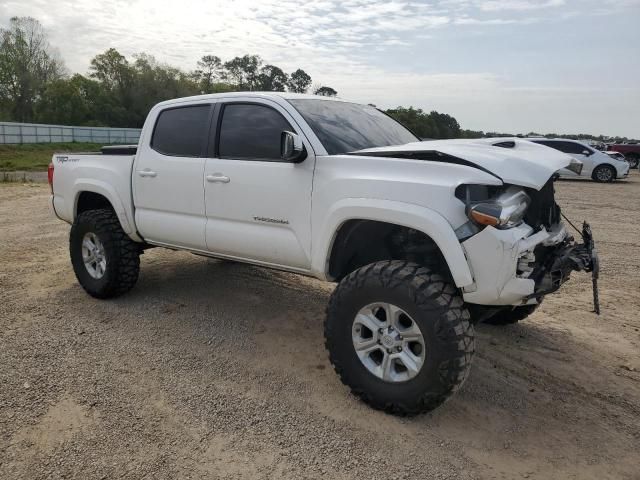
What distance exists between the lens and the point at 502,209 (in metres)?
2.90

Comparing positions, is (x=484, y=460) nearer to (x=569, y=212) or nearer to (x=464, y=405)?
(x=464, y=405)

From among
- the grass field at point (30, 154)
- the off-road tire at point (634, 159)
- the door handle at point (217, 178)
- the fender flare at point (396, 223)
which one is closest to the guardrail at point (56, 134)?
the grass field at point (30, 154)

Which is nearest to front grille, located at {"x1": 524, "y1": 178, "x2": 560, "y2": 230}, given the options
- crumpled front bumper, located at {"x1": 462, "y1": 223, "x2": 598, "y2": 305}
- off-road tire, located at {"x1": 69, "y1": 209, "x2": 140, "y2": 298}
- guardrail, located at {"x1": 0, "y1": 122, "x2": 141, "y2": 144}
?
crumpled front bumper, located at {"x1": 462, "y1": 223, "x2": 598, "y2": 305}

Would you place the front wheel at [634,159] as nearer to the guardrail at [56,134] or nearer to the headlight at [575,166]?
the guardrail at [56,134]

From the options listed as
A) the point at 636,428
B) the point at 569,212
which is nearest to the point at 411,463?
the point at 636,428

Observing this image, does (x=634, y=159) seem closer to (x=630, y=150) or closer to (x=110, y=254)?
(x=630, y=150)

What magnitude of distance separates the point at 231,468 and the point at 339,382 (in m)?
1.14

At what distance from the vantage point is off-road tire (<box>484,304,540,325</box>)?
4.50 meters

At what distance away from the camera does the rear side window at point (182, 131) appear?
4.52m

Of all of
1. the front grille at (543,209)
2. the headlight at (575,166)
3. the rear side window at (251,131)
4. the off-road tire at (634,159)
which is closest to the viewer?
the front grille at (543,209)

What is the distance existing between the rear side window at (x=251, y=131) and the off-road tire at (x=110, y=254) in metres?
1.57

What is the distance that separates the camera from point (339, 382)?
3.70 meters

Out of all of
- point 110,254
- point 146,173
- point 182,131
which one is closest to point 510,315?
point 182,131

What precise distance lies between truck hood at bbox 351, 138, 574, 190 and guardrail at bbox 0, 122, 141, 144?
109 ft
